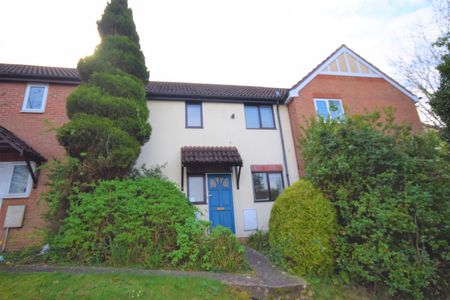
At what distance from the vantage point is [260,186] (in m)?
8.64

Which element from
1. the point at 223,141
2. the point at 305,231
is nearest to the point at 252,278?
the point at 305,231

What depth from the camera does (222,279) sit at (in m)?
3.71

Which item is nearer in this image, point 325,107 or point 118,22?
point 118,22

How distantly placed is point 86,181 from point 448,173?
847 cm

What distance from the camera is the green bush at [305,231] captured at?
13.6 ft

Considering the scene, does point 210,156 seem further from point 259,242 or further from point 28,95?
point 28,95

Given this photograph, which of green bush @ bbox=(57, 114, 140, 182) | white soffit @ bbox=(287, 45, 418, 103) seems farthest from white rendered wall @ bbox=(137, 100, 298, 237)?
white soffit @ bbox=(287, 45, 418, 103)

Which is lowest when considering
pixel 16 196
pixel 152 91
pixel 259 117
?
pixel 16 196

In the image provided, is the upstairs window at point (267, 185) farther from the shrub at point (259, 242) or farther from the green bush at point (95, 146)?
the green bush at point (95, 146)

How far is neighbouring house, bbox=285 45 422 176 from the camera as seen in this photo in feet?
31.2

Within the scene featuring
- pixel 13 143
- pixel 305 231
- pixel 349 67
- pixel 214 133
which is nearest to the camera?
pixel 305 231

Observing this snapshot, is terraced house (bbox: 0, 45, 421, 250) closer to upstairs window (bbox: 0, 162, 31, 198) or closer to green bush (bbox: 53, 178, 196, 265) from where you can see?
upstairs window (bbox: 0, 162, 31, 198)

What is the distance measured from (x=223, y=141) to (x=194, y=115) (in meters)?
1.99

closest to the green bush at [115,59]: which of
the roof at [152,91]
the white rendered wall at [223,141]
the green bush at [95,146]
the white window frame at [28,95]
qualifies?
the roof at [152,91]
